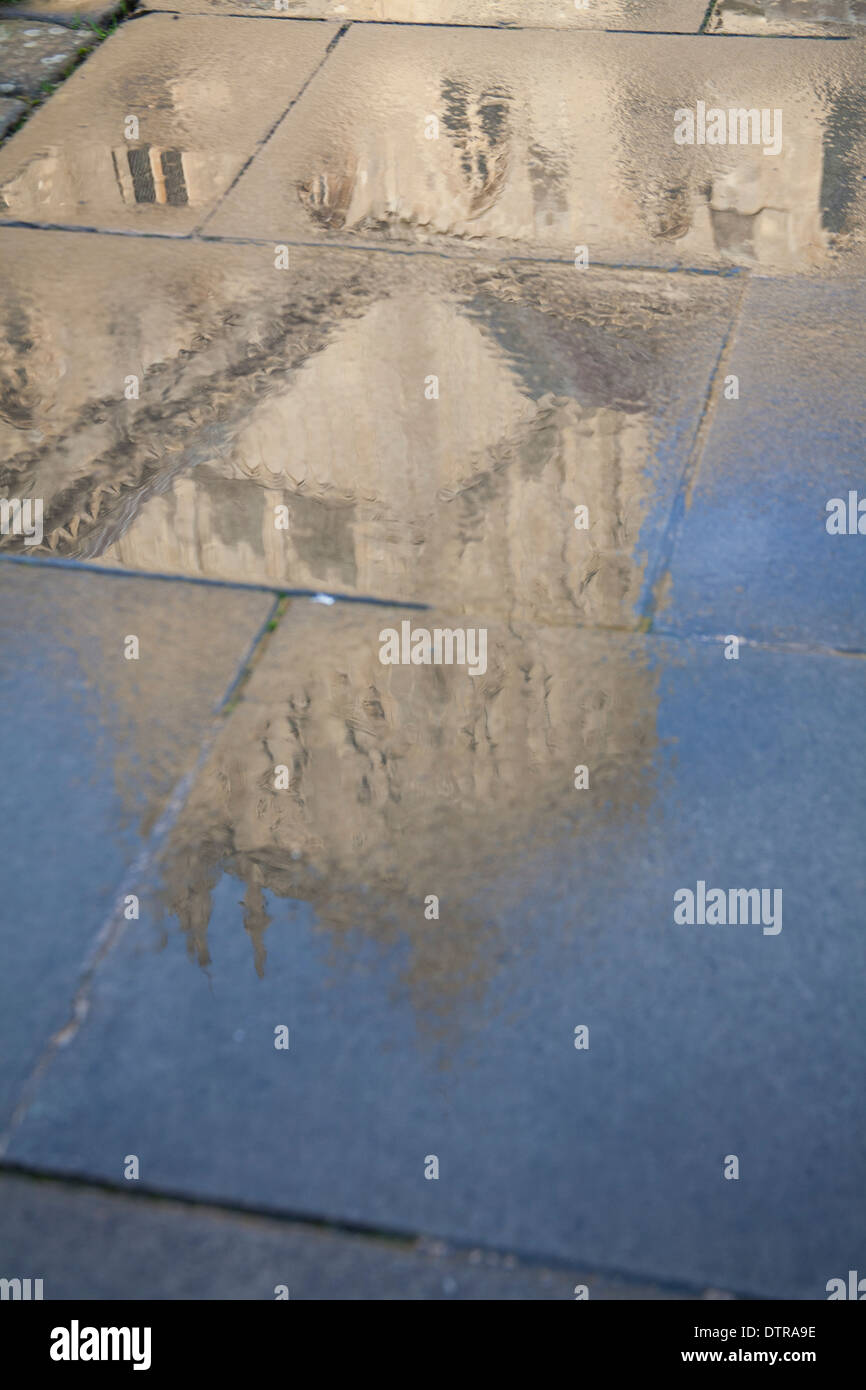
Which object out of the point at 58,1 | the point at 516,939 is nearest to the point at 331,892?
the point at 516,939

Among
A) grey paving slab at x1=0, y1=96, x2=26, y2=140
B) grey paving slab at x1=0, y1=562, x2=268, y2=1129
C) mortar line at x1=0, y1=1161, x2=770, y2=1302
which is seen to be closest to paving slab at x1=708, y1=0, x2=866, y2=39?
grey paving slab at x1=0, y1=96, x2=26, y2=140

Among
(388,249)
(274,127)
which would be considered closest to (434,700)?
(388,249)

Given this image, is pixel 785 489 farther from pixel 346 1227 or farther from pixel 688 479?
pixel 346 1227

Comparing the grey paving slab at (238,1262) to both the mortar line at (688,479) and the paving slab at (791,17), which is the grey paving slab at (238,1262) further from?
the paving slab at (791,17)

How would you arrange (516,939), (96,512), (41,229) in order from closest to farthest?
1. (516,939)
2. (96,512)
3. (41,229)
